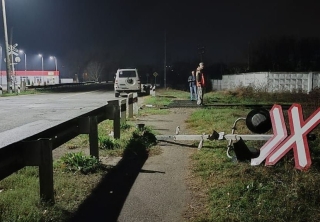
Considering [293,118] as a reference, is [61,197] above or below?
below

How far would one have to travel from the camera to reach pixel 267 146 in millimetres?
5246

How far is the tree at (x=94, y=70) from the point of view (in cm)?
11850

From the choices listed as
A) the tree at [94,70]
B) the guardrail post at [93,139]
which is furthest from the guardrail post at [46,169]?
the tree at [94,70]

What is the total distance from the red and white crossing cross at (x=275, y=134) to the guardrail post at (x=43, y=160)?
3.03 metres

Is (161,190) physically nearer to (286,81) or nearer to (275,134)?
(275,134)

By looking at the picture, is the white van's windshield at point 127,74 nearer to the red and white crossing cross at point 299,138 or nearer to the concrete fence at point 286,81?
the concrete fence at point 286,81

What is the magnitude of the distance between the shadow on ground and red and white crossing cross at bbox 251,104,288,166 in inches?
76.7

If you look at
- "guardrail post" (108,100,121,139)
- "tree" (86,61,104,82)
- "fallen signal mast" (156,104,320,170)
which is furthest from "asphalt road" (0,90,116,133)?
"tree" (86,61,104,82)

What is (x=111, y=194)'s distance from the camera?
4.45 metres

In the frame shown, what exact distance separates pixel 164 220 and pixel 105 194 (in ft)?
3.65

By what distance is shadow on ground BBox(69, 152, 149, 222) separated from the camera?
375cm

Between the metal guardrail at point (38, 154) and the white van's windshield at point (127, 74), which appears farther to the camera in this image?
the white van's windshield at point (127, 74)

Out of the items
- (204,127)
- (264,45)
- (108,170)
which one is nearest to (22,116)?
(204,127)

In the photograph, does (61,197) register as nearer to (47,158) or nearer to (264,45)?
(47,158)
